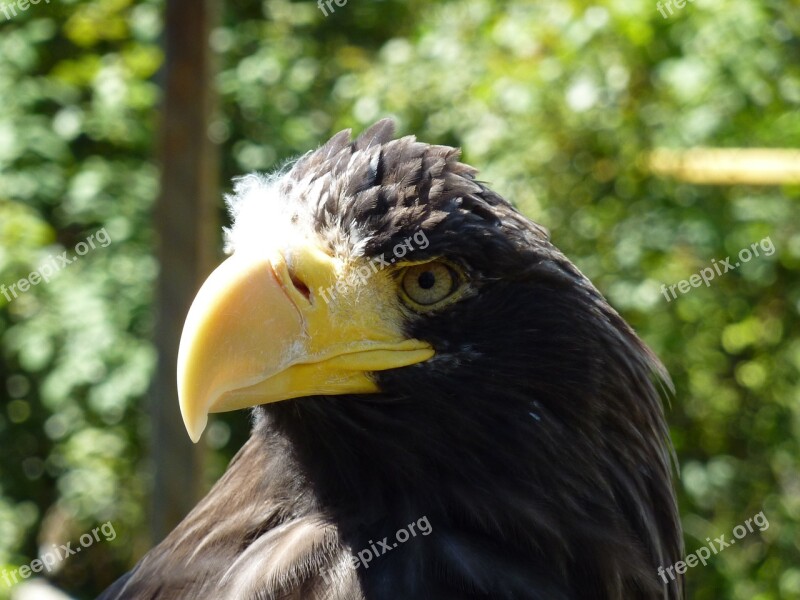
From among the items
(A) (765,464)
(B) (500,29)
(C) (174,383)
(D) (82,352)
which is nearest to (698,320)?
(A) (765,464)

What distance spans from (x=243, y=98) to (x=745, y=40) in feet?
7.91

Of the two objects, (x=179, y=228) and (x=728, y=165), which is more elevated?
(x=179, y=228)

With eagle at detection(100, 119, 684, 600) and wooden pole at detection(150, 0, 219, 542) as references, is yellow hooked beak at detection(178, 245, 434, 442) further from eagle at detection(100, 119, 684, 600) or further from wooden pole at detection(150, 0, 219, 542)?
wooden pole at detection(150, 0, 219, 542)

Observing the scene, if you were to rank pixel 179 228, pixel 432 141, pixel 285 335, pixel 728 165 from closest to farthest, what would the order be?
pixel 285 335 → pixel 179 228 → pixel 728 165 → pixel 432 141

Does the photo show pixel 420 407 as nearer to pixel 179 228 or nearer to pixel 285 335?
pixel 285 335

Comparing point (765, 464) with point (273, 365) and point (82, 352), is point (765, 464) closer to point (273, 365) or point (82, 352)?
point (82, 352)

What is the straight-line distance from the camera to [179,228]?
3867mm

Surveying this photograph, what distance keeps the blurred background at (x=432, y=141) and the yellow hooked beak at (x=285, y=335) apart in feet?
6.10

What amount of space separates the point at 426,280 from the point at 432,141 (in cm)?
263

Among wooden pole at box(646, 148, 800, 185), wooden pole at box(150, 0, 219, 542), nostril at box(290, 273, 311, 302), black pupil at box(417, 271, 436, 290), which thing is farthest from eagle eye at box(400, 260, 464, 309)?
wooden pole at box(646, 148, 800, 185)

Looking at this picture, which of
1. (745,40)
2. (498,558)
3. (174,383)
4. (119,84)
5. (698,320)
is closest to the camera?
(498,558)

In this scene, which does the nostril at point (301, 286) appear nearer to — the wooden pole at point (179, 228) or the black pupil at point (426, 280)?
the black pupil at point (426, 280)

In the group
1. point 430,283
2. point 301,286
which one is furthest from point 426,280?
point 301,286

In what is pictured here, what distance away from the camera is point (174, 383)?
388cm
